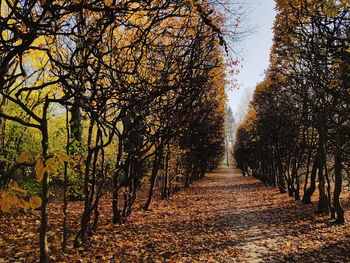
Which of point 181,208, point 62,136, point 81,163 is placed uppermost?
point 62,136

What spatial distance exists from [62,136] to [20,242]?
4901mm

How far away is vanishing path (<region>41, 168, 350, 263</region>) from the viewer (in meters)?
6.24

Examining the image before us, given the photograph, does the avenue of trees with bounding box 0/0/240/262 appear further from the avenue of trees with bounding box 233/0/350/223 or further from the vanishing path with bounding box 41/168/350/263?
the avenue of trees with bounding box 233/0/350/223

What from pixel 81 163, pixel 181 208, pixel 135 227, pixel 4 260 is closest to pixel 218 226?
pixel 135 227

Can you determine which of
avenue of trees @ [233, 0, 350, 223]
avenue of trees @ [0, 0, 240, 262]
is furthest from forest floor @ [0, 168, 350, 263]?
avenue of trees @ [233, 0, 350, 223]

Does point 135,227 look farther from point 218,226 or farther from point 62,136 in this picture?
point 62,136

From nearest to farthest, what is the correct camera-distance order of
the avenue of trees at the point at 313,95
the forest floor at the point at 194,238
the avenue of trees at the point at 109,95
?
the avenue of trees at the point at 109,95
the forest floor at the point at 194,238
the avenue of trees at the point at 313,95

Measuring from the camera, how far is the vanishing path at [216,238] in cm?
624

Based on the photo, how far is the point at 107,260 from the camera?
5.92 m

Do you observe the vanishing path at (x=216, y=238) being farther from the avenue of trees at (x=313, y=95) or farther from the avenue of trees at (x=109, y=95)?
the avenue of trees at (x=313, y=95)

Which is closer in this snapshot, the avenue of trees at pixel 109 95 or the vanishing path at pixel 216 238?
the avenue of trees at pixel 109 95

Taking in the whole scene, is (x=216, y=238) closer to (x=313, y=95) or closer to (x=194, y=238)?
(x=194, y=238)

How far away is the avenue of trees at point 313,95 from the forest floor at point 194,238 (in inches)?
90.3

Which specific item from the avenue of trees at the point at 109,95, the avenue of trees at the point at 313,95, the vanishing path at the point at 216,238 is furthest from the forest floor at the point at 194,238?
the avenue of trees at the point at 313,95
